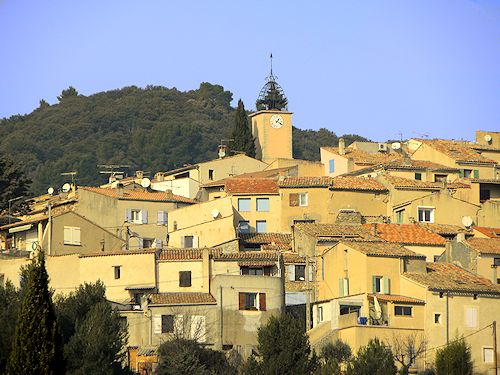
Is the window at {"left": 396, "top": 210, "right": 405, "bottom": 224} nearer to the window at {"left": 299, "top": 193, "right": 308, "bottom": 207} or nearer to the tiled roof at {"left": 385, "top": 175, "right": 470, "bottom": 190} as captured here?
the tiled roof at {"left": 385, "top": 175, "right": 470, "bottom": 190}

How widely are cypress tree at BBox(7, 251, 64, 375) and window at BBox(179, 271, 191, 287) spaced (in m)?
24.5

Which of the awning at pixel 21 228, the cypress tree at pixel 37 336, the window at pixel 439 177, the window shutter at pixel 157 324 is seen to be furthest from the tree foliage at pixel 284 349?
the window at pixel 439 177

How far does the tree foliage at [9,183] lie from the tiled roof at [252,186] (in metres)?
13.1

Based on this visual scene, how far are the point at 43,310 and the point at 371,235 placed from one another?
107 feet

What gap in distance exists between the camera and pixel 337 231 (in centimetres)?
7944

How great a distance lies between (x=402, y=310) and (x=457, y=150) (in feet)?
100

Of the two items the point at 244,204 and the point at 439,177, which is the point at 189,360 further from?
the point at 439,177

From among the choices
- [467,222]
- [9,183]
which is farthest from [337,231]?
[9,183]

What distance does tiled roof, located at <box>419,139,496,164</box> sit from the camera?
96.2 metres

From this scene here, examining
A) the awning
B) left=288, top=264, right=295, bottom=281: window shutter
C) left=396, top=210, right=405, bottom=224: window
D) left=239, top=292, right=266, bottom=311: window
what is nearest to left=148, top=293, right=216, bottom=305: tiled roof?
left=239, top=292, right=266, bottom=311: window

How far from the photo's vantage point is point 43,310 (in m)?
48.4

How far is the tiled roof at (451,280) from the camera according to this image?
6994 centimetres

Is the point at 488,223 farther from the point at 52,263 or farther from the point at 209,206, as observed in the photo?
the point at 52,263

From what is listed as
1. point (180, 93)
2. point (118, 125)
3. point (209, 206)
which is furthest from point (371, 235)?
point (180, 93)
